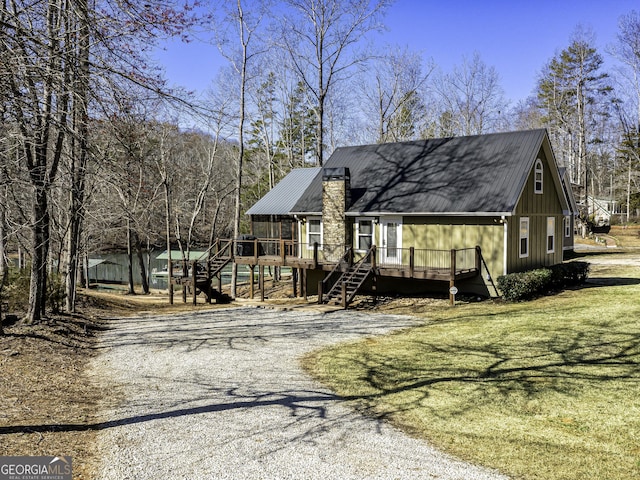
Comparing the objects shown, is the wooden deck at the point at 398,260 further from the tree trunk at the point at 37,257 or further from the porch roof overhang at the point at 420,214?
the tree trunk at the point at 37,257

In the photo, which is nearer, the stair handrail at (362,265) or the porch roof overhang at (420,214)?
the porch roof overhang at (420,214)

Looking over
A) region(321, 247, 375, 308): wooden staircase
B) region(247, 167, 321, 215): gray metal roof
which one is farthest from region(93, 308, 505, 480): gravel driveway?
region(247, 167, 321, 215): gray metal roof

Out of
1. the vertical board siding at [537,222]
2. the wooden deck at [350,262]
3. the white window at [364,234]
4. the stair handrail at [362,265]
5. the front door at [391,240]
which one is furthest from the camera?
the white window at [364,234]

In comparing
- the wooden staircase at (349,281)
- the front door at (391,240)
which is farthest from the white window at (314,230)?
the front door at (391,240)

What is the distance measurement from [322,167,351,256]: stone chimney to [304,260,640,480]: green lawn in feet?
23.3

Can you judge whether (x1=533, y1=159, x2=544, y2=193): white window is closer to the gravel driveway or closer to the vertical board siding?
the vertical board siding

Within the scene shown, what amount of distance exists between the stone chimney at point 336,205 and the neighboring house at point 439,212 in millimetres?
42

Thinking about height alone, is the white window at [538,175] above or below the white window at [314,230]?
above

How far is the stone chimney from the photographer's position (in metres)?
20.6

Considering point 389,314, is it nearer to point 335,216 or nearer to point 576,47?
point 335,216

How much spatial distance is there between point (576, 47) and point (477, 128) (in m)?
10.5

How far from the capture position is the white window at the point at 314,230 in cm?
2211

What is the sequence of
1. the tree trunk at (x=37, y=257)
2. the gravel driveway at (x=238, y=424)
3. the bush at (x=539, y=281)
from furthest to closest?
1. the bush at (x=539, y=281)
2. the tree trunk at (x=37, y=257)
3. the gravel driveway at (x=238, y=424)

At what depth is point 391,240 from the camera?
2011 centimetres
